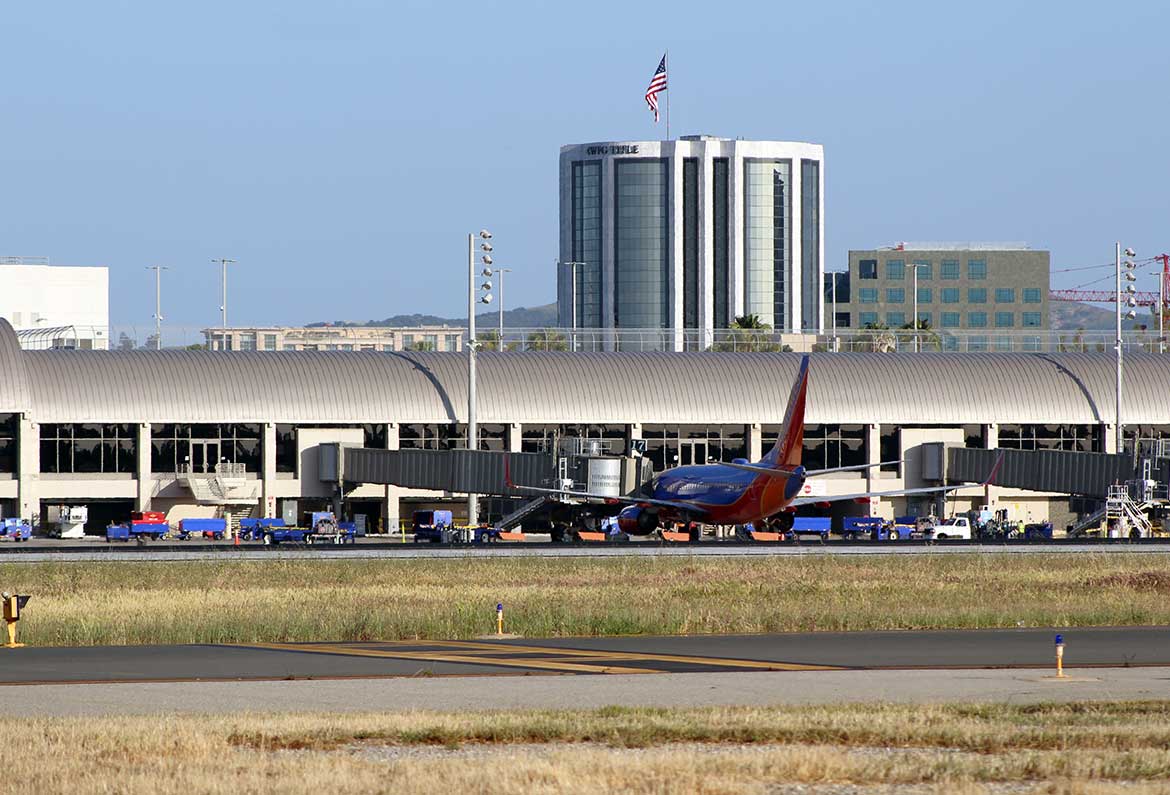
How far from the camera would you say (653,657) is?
36469mm

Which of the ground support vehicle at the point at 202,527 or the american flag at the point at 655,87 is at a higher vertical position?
the american flag at the point at 655,87

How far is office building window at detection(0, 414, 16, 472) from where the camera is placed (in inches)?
4117

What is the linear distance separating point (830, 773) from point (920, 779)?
113cm

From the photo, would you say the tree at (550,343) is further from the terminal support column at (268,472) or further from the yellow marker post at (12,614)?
the yellow marker post at (12,614)

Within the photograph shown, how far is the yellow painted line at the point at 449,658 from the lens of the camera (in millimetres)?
34406

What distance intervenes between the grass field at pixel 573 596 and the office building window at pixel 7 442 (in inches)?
1499

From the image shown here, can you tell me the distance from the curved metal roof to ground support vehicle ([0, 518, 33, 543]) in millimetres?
8679

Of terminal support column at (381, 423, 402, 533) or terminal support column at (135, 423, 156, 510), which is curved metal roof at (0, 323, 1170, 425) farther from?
terminal support column at (381, 423, 402, 533)

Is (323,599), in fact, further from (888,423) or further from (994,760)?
(888,423)

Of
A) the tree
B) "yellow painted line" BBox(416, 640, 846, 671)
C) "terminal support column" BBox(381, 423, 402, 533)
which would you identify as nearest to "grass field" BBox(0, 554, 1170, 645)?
"yellow painted line" BBox(416, 640, 846, 671)

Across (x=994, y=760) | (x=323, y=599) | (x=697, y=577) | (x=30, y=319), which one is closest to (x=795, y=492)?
(x=697, y=577)

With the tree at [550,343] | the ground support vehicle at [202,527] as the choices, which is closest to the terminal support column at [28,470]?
the ground support vehicle at [202,527]

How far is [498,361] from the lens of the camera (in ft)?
375

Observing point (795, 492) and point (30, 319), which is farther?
point (30, 319)
